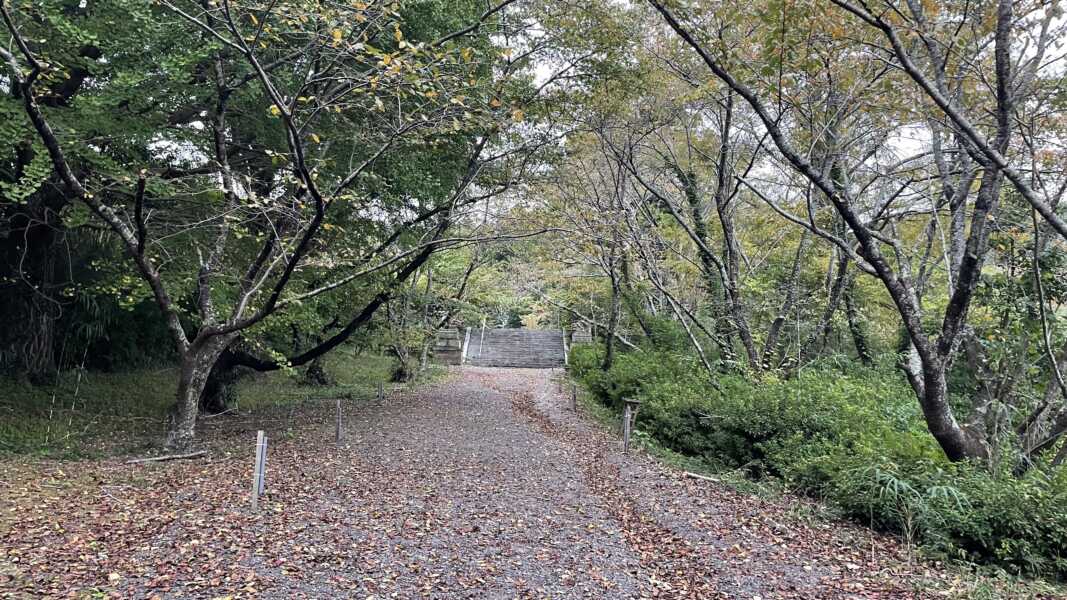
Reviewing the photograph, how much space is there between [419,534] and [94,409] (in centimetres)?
792

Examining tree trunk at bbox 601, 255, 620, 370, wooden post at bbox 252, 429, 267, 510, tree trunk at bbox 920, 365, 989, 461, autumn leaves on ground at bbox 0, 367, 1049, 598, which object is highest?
tree trunk at bbox 601, 255, 620, 370

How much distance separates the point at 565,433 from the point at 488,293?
37.1ft

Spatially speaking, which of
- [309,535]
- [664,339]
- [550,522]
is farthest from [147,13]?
[664,339]

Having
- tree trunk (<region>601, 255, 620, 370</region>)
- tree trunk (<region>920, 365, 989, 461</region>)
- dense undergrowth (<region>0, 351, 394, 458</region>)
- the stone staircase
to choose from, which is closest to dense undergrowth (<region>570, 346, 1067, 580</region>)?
tree trunk (<region>920, 365, 989, 461</region>)

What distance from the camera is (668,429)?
28.8 ft

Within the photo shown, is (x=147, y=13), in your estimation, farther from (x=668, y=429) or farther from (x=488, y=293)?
(x=488, y=293)

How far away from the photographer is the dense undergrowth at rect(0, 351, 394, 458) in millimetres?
7594

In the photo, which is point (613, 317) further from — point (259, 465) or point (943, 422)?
point (259, 465)

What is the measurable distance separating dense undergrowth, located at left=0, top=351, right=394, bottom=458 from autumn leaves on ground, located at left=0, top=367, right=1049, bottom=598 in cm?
99

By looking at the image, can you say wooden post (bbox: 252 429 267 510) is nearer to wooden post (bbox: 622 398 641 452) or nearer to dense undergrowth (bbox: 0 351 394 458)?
dense undergrowth (bbox: 0 351 394 458)

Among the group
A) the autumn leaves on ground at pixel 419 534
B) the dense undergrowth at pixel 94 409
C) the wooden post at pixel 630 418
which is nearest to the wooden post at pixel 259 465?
the autumn leaves on ground at pixel 419 534

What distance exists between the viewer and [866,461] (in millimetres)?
5621

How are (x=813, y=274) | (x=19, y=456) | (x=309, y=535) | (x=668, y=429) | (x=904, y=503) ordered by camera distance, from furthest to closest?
(x=813, y=274) → (x=668, y=429) → (x=19, y=456) → (x=904, y=503) → (x=309, y=535)

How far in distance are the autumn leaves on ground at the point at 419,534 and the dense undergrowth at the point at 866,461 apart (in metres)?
0.40
